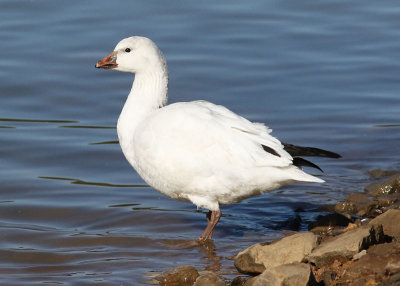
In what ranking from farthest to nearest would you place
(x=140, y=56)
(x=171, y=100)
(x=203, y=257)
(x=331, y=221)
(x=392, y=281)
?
(x=171, y=100) < (x=140, y=56) < (x=331, y=221) < (x=203, y=257) < (x=392, y=281)

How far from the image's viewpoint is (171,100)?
11766 millimetres

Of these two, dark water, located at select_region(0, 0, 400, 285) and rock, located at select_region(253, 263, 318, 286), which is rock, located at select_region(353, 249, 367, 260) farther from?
dark water, located at select_region(0, 0, 400, 285)

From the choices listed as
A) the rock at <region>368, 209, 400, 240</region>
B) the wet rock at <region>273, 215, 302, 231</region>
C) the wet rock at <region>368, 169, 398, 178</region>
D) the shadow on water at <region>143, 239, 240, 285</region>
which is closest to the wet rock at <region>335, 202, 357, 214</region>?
the wet rock at <region>273, 215, 302, 231</region>

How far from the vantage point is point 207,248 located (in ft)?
24.4

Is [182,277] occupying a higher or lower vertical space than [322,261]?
lower

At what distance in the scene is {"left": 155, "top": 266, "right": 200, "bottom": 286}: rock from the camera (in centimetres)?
633

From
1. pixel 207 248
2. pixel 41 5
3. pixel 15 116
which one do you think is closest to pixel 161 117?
pixel 207 248

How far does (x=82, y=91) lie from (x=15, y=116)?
4.00 ft

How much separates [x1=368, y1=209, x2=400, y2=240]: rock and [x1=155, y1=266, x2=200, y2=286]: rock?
1.39m

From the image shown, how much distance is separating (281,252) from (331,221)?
1705mm

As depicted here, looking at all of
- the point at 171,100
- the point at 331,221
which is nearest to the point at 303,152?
the point at 331,221

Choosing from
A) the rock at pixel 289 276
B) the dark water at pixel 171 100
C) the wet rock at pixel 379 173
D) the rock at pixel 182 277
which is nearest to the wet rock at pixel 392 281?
the rock at pixel 289 276

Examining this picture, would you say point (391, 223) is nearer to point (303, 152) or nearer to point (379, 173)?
point (303, 152)

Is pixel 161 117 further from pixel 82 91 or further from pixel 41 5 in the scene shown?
pixel 41 5
